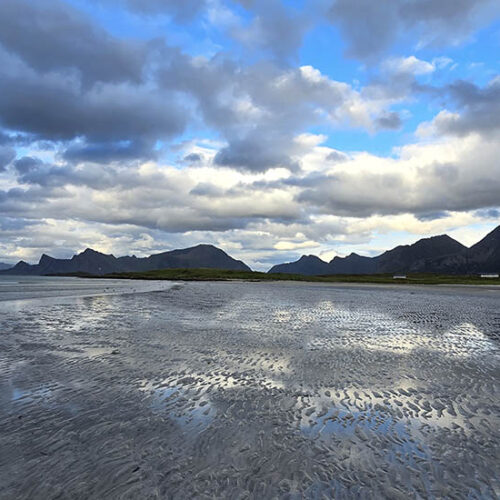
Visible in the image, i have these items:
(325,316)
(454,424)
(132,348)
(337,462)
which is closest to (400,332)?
(325,316)

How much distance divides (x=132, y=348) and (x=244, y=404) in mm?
9242

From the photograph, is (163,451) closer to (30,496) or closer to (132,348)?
(30,496)

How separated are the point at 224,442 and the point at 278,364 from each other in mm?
7487

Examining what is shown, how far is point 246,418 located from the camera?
32.6ft

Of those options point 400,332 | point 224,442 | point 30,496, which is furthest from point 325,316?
point 30,496

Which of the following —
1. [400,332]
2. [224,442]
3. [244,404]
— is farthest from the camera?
[400,332]

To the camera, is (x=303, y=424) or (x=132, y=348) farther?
(x=132, y=348)

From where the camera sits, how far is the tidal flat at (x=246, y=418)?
22.5 feet

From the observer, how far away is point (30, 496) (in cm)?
629

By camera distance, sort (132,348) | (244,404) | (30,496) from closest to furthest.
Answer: (30,496) < (244,404) < (132,348)

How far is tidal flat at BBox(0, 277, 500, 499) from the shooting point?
6.86 metres

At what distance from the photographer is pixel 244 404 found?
36.1 ft

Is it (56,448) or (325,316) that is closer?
(56,448)

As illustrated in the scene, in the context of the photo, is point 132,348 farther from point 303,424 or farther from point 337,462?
point 337,462
